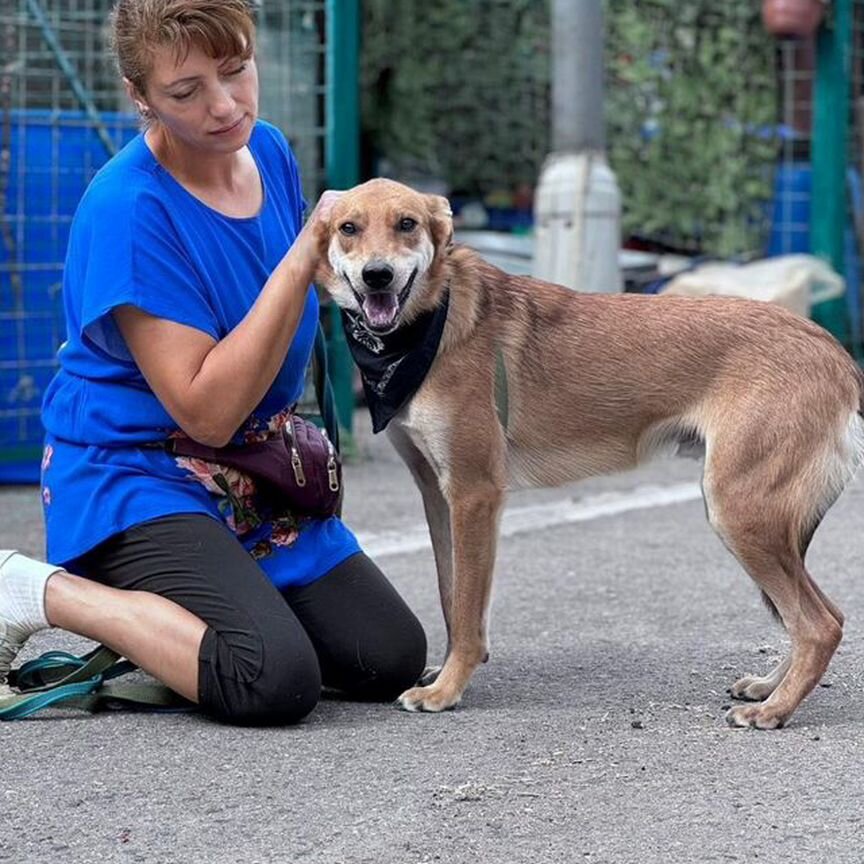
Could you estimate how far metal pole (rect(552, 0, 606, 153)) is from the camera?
7566mm

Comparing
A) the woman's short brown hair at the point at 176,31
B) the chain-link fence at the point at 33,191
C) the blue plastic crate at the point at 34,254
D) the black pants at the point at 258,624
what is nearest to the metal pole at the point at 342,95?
the chain-link fence at the point at 33,191

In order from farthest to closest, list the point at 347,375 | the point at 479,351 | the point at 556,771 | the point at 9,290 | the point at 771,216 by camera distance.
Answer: the point at 771,216 < the point at 347,375 < the point at 9,290 < the point at 479,351 < the point at 556,771

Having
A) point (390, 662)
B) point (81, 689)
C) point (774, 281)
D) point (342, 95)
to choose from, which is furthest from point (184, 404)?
point (774, 281)

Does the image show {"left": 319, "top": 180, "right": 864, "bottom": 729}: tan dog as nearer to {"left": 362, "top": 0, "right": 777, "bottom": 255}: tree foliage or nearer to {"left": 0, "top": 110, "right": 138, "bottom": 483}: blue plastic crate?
{"left": 0, "top": 110, "right": 138, "bottom": 483}: blue plastic crate

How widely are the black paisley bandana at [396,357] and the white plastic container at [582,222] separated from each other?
147 inches

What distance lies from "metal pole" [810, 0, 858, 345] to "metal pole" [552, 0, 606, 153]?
226 centimetres

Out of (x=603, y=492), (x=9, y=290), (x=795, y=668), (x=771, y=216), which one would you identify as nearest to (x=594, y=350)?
(x=795, y=668)

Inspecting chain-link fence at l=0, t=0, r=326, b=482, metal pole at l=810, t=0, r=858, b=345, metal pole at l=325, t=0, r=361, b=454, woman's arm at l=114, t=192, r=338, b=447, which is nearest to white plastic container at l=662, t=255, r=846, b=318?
metal pole at l=810, t=0, r=858, b=345

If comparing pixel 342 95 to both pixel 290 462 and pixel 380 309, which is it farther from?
pixel 380 309

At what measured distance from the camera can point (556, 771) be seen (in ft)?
11.4

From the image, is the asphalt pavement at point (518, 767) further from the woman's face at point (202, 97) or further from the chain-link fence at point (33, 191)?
the chain-link fence at point (33, 191)

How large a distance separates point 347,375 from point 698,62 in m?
3.71

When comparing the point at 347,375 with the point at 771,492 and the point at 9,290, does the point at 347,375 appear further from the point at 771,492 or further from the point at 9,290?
the point at 771,492

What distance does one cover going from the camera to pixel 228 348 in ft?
12.5
